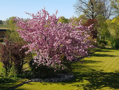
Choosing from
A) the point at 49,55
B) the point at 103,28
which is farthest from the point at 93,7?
the point at 49,55

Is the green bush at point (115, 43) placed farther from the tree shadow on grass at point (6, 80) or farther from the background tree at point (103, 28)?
the tree shadow on grass at point (6, 80)

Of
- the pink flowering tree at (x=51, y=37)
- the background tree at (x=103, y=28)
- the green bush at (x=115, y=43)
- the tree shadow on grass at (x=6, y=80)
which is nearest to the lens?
the pink flowering tree at (x=51, y=37)

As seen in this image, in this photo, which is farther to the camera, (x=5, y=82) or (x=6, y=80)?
(x=6, y=80)

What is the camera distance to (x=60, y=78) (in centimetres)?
1090

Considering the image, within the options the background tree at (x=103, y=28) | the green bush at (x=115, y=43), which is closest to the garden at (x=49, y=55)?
the green bush at (x=115, y=43)

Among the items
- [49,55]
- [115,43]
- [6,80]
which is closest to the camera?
[49,55]

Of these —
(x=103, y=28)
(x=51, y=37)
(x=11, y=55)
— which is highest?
(x=103, y=28)

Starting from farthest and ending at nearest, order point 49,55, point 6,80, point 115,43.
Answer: point 115,43, point 6,80, point 49,55

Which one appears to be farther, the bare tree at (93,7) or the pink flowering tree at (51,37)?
the bare tree at (93,7)

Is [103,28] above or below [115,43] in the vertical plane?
above

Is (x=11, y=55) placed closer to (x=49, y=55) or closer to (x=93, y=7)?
(x=49, y=55)

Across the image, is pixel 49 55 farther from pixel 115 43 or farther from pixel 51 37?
pixel 115 43

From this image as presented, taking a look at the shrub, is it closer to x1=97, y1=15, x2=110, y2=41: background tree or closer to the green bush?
the green bush

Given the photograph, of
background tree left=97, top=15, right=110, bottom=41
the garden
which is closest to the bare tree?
background tree left=97, top=15, right=110, bottom=41
